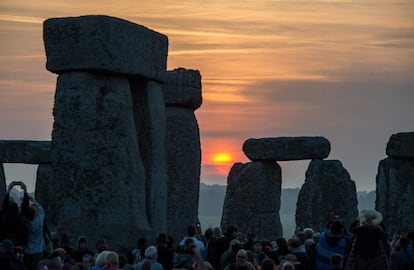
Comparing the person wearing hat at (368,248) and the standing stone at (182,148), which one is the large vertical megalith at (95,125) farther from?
the standing stone at (182,148)

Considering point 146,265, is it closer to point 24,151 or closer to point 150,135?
point 150,135

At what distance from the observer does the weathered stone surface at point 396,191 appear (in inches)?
1246

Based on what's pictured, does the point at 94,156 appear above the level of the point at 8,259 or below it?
above

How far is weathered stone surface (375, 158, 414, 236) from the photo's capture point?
31.6m

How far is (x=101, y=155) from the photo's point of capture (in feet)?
58.2

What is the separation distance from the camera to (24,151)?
31.1 metres

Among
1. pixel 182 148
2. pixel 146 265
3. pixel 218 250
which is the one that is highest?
pixel 182 148

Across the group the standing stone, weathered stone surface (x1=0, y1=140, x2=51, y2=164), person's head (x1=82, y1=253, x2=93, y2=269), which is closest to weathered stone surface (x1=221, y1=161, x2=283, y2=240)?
weathered stone surface (x1=0, y1=140, x2=51, y2=164)

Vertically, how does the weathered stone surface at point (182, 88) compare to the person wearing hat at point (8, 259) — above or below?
above

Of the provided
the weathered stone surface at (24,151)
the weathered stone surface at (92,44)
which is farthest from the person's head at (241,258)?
the weathered stone surface at (24,151)

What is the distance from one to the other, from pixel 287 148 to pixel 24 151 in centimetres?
666

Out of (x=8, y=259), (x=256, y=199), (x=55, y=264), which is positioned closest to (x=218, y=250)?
(x=55, y=264)

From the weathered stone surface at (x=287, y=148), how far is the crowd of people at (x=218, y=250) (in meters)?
15.5

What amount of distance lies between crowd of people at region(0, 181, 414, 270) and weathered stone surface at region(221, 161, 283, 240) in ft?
51.2
